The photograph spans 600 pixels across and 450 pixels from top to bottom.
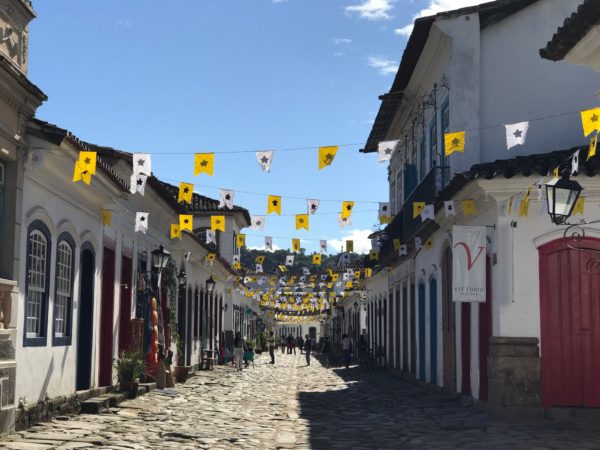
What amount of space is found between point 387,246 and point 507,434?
15.1 meters

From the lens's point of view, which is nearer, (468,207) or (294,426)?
(294,426)

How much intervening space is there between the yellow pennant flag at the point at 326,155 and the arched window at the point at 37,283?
4.37 meters

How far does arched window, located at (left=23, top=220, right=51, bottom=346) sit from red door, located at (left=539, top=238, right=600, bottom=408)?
753 centimetres

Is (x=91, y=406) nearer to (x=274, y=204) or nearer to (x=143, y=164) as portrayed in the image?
(x=143, y=164)

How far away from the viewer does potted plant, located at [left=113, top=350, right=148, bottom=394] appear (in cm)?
1554

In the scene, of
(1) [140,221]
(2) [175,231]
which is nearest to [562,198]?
(1) [140,221]

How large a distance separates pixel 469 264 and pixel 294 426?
395cm

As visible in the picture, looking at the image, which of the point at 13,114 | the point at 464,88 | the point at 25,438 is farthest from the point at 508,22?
the point at 25,438

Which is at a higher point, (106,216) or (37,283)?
(106,216)

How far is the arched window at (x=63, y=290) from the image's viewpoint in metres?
12.6

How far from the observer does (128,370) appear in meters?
15.6

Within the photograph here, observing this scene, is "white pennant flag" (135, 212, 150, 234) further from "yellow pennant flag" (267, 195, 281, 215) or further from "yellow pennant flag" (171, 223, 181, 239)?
"yellow pennant flag" (171, 223, 181, 239)

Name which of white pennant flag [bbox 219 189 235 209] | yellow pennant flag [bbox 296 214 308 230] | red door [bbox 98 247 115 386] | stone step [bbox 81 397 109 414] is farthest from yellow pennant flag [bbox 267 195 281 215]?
stone step [bbox 81 397 109 414]

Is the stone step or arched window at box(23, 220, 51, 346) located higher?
arched window at box(23, 220, 51, 346)
